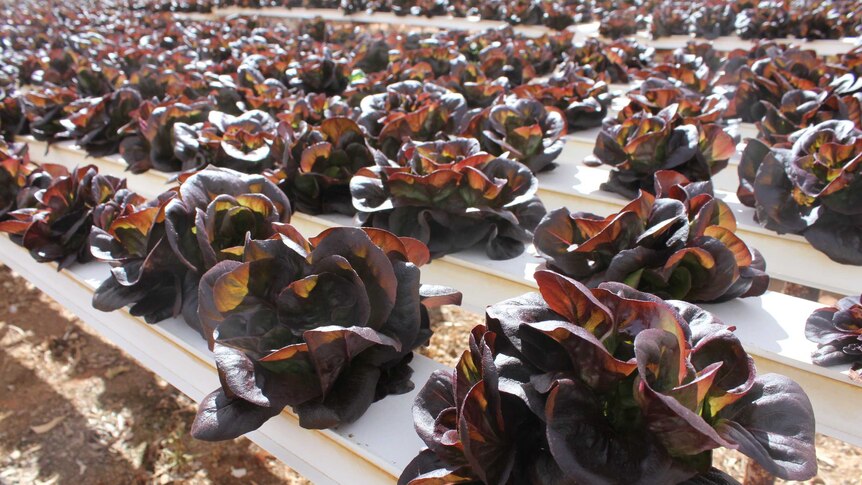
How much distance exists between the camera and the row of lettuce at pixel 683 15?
4945mm

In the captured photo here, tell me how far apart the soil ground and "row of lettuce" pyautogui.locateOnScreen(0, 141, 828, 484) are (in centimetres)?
128

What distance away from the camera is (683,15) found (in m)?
5.44

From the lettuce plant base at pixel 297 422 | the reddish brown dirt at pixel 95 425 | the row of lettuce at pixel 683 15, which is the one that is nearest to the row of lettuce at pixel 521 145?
the lettuce plant base at pixel 297 422

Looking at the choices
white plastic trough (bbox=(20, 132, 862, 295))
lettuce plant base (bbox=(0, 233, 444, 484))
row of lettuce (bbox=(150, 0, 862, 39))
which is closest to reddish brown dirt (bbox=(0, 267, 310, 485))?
lettuce plant base (bbox=(0, 233, 444, 484))

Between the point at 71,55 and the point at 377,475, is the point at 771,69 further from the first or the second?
the point at 71,55

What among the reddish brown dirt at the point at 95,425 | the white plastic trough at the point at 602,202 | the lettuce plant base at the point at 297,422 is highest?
the white plastic trough at the point at 602,202

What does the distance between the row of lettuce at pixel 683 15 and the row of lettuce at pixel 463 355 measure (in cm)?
449

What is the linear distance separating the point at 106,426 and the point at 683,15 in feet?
18.1

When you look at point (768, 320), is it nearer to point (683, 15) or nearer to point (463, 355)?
point (463, 355)

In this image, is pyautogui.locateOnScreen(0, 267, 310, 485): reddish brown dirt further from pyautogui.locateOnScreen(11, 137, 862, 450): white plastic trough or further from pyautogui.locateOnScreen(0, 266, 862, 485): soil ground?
pyautogui.locateOnScreen(11, 137, 862, 450): white plastic trough

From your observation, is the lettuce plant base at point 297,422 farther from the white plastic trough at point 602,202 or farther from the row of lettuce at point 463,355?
the white plastic trough at point 602,202

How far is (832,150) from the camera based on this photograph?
1.59 metres

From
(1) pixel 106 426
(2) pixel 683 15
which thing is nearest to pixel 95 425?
(1) pixel 106 426

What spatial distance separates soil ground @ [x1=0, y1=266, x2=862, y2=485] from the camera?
249 centimetres
